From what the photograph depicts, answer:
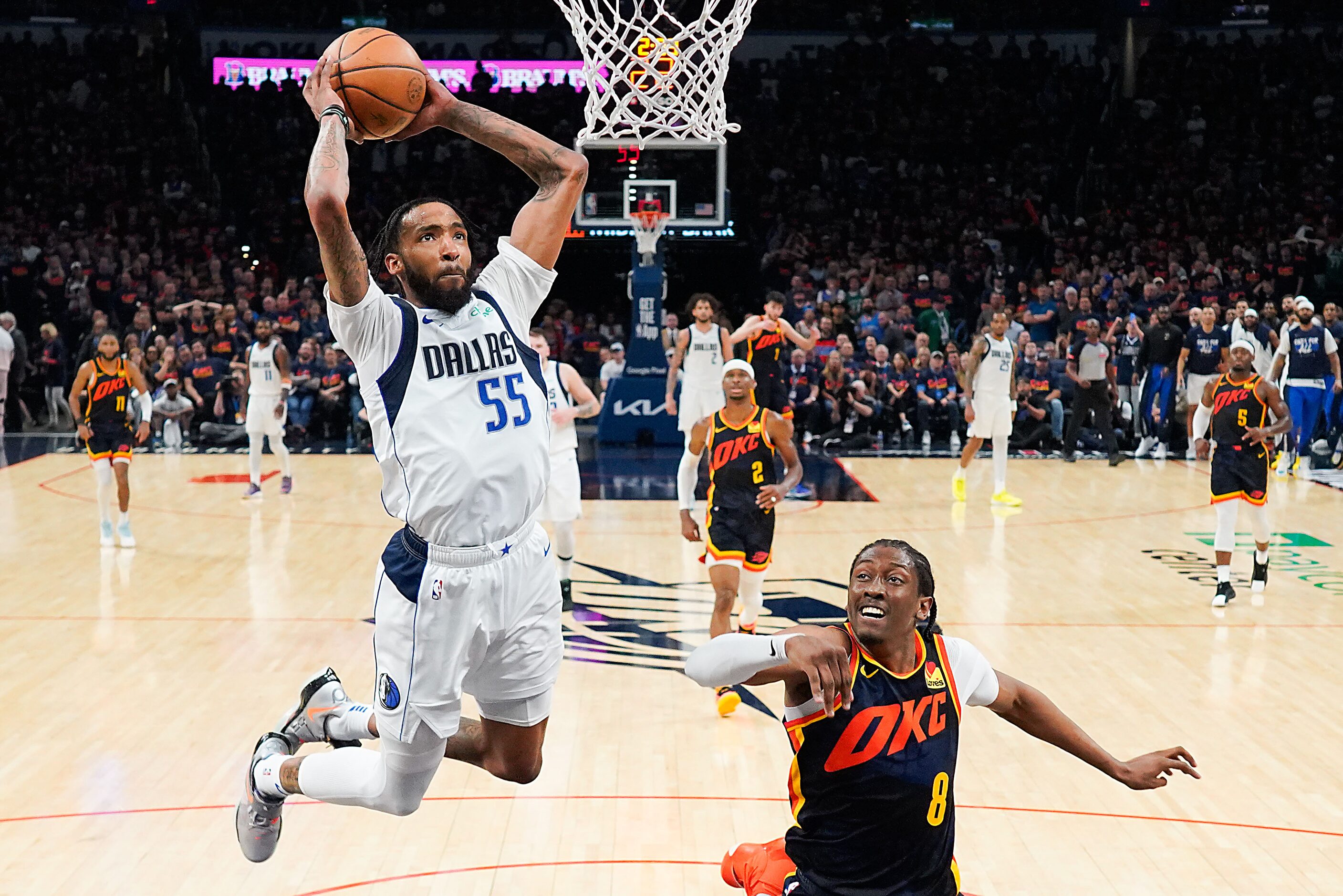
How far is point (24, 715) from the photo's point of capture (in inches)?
257

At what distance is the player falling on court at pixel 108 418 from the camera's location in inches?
401

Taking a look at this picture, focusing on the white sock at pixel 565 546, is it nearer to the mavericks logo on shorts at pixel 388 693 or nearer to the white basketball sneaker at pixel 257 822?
the white basketball sneaker at pixel 257 822

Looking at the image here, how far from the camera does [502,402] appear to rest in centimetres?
350

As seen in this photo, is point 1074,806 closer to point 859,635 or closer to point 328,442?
point 859,635

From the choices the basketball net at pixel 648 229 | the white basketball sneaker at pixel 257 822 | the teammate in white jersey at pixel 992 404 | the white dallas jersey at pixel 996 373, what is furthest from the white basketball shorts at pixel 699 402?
the white basketball sneaker at pixel 257 822

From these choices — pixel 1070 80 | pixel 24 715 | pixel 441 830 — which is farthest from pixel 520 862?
pixel 1070 80

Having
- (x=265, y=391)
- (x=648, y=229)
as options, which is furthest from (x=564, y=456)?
(x=648, y=229)

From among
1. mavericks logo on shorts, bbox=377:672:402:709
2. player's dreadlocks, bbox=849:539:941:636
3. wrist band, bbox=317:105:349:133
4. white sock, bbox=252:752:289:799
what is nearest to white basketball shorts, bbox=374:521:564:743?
mavericks logo on shorts, bbox=377:672:402:709

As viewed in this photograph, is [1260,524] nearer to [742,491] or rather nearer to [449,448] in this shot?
[742,491]

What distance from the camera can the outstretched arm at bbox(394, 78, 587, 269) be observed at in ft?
11.9

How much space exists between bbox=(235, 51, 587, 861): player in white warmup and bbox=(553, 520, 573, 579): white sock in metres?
4.77

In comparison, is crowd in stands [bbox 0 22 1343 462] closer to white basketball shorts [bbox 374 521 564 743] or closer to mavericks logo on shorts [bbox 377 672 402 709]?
white basketball shorts [bbox 374 521 564 743]

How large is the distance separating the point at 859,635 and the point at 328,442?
14701mm

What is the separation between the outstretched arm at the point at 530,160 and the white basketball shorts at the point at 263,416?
9.34m
